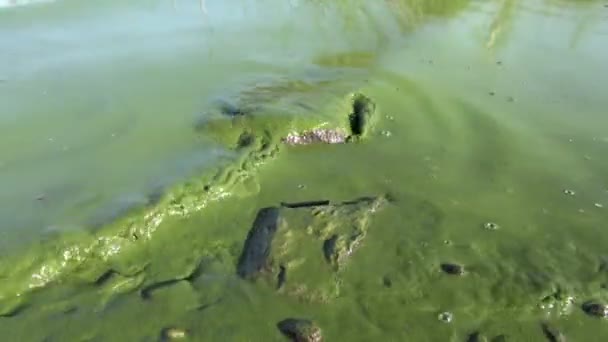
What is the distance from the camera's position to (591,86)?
18.0 ft

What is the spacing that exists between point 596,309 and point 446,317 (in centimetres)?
77

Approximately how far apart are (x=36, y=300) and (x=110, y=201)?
0.82 meters

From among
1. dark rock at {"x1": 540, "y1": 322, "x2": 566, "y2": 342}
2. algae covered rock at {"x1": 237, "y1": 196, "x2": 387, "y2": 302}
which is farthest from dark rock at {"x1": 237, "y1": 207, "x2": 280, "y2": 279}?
dark rock at {"x1": 540, "y1": 322, "x2": 566, "y2": 342}

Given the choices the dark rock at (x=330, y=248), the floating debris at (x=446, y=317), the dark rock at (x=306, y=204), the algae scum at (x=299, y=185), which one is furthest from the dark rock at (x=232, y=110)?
the floating debris at (x=446, y=317)

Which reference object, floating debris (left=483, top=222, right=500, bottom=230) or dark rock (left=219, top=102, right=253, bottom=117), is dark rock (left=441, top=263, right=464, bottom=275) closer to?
floating debris (left=483, top=222, right=500, bottom=230)

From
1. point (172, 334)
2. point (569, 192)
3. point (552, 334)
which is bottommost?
point (172, 334)

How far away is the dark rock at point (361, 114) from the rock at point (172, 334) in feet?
7.32

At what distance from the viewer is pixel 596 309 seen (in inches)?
120

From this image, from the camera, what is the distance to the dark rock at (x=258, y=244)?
322 centimetres

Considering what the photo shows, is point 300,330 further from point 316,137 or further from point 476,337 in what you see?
point 316,137

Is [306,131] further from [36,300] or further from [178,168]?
[36,300]

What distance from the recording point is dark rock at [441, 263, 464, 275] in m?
3.25

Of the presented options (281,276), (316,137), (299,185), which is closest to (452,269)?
(281,276)

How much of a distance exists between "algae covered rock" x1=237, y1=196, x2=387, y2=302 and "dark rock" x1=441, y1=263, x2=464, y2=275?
48 centimetres
